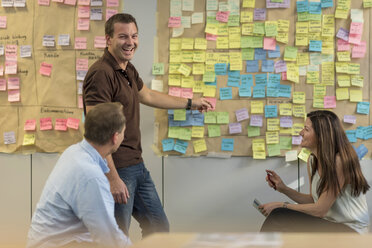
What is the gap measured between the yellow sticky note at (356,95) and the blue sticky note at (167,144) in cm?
112

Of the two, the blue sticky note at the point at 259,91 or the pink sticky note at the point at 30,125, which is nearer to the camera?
the blue sticky note at the point at 259,91

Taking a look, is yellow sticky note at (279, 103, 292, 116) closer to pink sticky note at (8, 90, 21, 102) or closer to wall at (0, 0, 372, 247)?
wall at (0, 0, 372, 247)

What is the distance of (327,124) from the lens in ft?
7.52

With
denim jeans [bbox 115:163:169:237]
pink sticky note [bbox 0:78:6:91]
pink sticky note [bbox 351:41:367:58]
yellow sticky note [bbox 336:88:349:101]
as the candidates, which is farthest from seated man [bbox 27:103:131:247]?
pink sticky note [bbox 351:41:367:58]

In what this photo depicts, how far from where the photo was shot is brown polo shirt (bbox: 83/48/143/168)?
2.13 metres

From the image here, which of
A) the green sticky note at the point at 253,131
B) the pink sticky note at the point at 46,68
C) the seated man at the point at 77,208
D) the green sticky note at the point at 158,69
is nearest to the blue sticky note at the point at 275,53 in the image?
the green sticky note at the point at 253,131

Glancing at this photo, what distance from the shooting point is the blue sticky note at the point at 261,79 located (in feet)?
9.25

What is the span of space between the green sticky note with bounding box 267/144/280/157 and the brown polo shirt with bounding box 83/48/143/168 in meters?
0.88

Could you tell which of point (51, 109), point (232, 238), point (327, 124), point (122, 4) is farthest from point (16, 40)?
point (232, 238)

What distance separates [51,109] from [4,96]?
34 cm

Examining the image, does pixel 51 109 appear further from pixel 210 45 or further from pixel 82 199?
pixel 82 199

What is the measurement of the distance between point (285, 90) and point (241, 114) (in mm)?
303

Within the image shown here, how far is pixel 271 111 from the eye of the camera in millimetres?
2826

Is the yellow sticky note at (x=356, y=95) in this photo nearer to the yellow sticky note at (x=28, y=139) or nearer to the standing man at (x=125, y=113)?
the standing man at (x=125, y=113)
